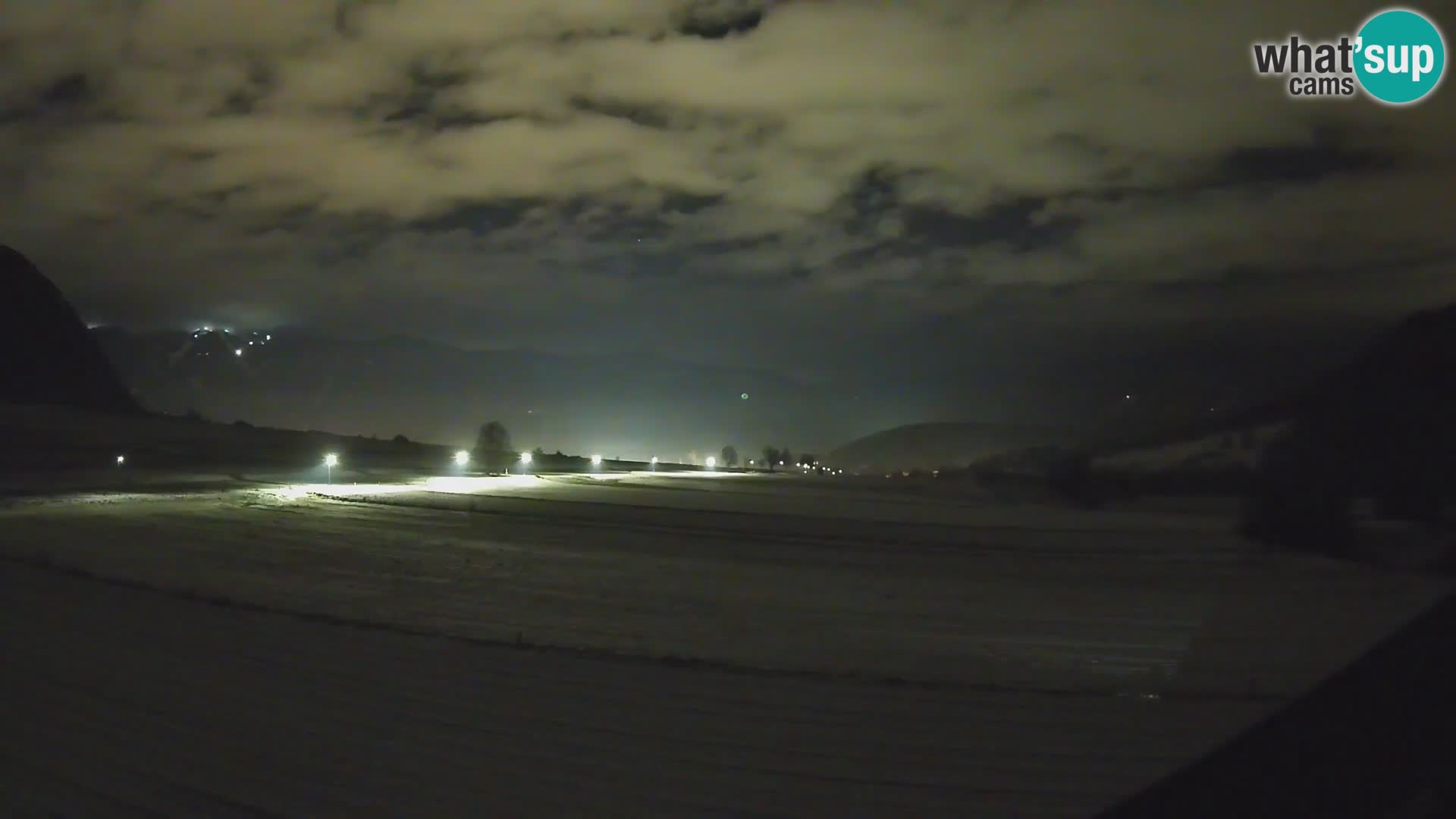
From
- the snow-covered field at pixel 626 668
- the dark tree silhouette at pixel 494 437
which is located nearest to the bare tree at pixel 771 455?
the dark tree silhouette at pixel 494 437

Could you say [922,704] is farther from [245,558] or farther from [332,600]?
[245,558]

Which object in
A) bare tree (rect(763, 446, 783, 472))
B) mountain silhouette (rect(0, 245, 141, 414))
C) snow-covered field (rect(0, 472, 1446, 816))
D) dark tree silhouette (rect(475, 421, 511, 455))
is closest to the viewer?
snow-covered field (rect(0, 472, 1446, 816))

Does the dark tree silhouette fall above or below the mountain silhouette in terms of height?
below

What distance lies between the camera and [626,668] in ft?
25.6

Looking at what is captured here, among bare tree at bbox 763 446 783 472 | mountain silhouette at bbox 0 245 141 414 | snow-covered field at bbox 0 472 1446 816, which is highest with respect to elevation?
mountain silhouette at bbox 0 245 141 414

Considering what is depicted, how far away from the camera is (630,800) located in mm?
5000

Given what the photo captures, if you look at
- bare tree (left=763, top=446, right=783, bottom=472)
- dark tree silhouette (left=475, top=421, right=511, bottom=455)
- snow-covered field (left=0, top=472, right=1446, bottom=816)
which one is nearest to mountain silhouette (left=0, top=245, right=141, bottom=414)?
dark tree silhouette (left=475, top=421, right=511, bottom=455)

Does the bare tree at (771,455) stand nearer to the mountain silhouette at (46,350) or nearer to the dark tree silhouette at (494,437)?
the dark tree silhouette at (494,437)

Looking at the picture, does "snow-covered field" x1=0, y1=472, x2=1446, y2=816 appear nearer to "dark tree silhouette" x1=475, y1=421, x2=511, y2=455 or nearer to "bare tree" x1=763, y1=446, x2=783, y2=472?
"dark tree silhouette" x1=475, y1=421, x2=511, y2=455

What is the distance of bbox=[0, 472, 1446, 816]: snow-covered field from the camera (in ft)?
17.1

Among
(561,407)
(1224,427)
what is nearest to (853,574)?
(1224,427)

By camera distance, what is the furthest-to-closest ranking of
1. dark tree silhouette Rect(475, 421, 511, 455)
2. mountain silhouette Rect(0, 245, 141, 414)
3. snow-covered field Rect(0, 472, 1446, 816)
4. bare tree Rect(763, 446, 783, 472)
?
1. bare tree Rect(763, 446, 783, 472)
2. dark tree silhouette Rect(475, 421, 511, 455)
3. mountain silhouette Rect(0, 245, 141, 414)
4. snow-covered field Rect(0, 472, 1446, 816)

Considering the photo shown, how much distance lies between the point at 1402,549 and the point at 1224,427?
28.4 metres

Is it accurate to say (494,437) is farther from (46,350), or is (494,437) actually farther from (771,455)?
(771,455)
